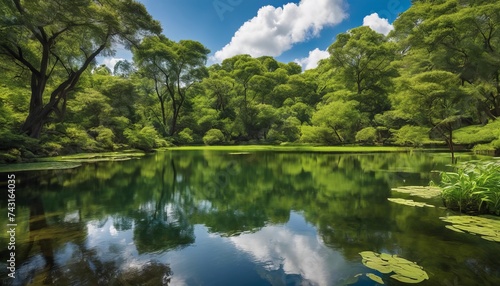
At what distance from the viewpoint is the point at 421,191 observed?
341 inches

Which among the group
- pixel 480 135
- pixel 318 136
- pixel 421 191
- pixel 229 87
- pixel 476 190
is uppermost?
pixel 229 87

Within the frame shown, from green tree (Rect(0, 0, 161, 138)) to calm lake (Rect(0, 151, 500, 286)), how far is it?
10157mm

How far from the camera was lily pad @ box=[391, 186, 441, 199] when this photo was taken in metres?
8.16

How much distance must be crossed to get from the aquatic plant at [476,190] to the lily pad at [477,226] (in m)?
0.55

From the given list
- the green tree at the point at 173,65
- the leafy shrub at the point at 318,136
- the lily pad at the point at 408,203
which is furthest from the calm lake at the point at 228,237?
the green tree at the point at 173,65

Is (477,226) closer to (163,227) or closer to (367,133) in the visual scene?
(163,227)

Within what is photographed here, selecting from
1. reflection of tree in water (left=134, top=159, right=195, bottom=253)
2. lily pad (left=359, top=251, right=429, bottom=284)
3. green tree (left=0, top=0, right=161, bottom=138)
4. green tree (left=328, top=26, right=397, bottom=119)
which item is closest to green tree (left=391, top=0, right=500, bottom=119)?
green tree (left=328, top=26, right=397, bottom=119)

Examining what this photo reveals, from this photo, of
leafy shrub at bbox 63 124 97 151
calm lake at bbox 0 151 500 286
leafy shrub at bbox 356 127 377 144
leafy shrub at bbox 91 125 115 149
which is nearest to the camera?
calm lake at bbox 0 151 500 286

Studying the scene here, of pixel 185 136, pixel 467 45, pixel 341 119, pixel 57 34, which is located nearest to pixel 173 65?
pixel 185 136

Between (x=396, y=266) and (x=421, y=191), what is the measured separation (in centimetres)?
580

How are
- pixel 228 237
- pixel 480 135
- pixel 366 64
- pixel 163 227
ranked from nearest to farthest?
pixel 228 237
pixel 163 227
pixel 480 135
pixel 366 64

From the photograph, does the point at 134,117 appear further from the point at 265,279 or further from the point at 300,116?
the point at 265,279

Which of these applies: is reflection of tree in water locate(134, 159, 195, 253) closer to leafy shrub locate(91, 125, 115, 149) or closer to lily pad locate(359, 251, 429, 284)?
lily pad locate(359, 251, 429, 284)

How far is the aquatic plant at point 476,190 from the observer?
6250 mm
